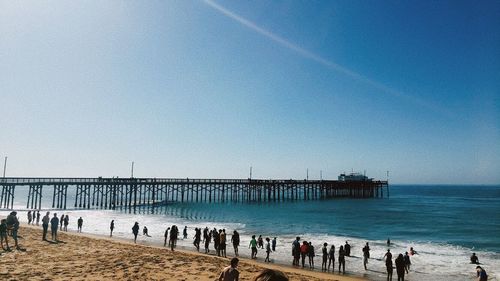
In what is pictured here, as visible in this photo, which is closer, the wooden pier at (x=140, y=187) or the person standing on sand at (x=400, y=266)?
the person standing on sand at (x=400, y=266)

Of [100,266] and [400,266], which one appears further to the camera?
[400,266]

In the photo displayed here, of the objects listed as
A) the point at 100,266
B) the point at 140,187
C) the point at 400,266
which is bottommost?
the point at 400,266

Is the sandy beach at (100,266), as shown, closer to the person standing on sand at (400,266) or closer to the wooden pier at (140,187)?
the person standing on sand at (400,266)

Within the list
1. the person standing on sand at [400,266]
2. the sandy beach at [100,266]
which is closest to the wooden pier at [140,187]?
the sandy beach at [100,266]

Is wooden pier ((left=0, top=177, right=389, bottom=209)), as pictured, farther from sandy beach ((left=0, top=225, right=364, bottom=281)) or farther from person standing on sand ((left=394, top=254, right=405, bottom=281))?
person standing on sand ((left=394, top=254, right=405, bottom=281))

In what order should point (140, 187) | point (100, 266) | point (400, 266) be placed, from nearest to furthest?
point (100, 266), point (400, 266), point (140, 187)

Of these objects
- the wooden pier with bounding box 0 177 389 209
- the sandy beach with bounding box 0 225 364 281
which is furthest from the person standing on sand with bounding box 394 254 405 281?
the wooden pier with bounding box 0 177 389 209

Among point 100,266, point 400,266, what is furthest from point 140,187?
point 400,266

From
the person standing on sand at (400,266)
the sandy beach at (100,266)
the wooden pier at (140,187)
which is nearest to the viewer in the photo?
the sandy beach at (100,266)

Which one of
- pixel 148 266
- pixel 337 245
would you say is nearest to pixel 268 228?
pixel 337 245

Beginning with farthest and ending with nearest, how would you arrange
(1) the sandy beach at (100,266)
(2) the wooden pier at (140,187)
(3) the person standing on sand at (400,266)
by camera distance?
1. (2) the wooden pier at (140,187)
2. (3) the person standing on sand at (400,266)
3. (1) the sandy beach at (100,266)

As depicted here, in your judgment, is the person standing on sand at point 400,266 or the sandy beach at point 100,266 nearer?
the sandy beach at point 100,266

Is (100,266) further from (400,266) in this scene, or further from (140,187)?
(140,187)

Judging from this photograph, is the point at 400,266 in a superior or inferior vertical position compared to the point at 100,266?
inferior
